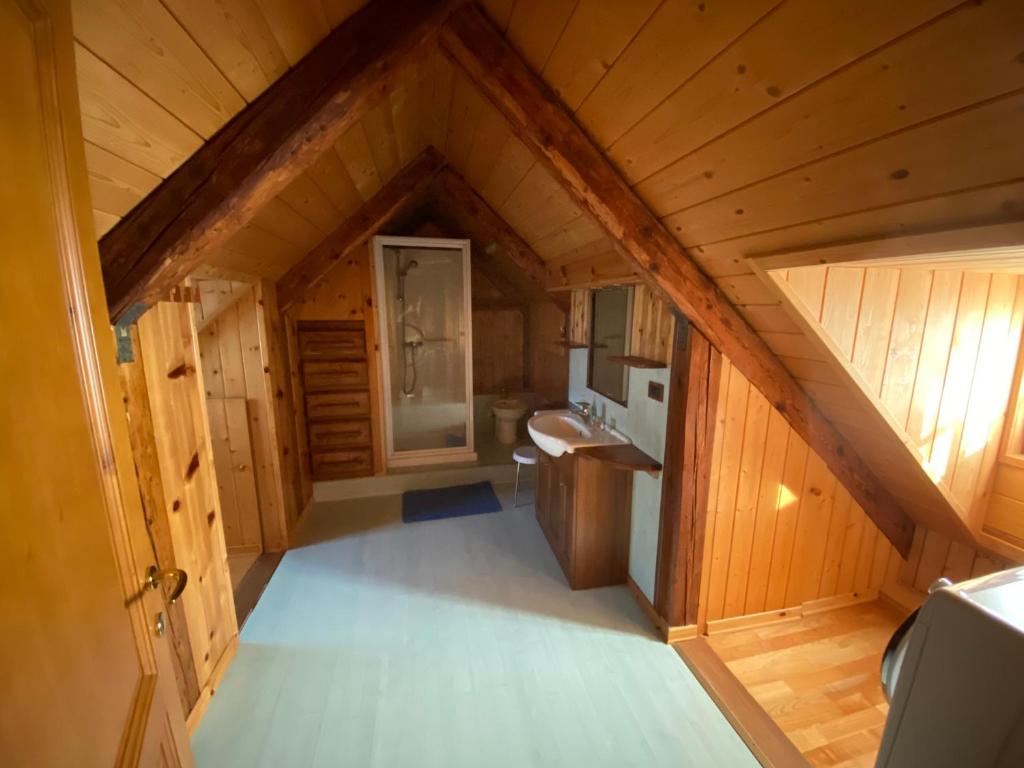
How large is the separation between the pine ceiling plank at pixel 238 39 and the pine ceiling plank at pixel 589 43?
806mm

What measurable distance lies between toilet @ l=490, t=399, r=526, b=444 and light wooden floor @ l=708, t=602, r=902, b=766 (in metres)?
2.73

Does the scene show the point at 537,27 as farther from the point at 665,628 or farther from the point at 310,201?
the point at 665,628

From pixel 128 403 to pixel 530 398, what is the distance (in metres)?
3.83

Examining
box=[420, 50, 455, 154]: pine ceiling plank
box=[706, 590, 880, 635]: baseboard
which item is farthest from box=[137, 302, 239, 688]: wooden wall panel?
box=[706, 590, 880, 635]: baseboard

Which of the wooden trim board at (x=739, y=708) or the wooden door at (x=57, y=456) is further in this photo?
the wooden trim board at (x=739, y=708)

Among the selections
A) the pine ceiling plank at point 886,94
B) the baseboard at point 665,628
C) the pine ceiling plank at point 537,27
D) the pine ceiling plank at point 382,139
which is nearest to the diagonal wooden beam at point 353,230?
the pine ceiling plank at point 382,139

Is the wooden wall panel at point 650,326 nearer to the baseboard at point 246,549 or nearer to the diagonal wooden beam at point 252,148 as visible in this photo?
the diagonal wooden beam at point 252,148

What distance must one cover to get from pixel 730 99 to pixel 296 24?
114 cm

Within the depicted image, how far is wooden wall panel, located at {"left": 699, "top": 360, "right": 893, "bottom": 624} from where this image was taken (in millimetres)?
1920

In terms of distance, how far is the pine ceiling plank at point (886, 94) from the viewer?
61cm

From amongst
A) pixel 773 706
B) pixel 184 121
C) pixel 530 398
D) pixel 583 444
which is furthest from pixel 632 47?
pixel 530 398

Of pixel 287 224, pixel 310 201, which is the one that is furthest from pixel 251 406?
pixel 310 201

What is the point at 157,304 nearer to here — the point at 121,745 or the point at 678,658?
the point at 121,745

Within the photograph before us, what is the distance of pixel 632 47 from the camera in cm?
102
